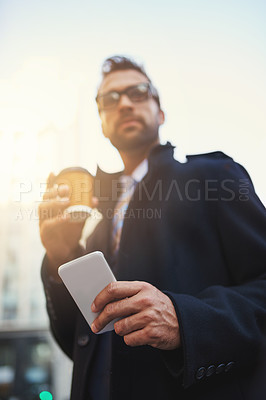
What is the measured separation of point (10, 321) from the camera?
78.2 ft

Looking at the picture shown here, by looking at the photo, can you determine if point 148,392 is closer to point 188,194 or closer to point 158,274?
point 158,274

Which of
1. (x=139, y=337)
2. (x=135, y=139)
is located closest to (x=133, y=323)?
(x=139, y=337)

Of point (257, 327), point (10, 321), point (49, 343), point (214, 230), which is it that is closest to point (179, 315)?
point (257, 327)

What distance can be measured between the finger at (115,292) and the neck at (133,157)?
1.11 m

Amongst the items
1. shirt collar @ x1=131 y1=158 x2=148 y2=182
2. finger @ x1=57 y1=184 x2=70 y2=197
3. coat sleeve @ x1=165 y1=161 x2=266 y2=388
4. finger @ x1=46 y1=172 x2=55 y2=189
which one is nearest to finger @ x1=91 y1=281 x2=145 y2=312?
coat sleeve @ x1=165 y1=161 x2=266 y2=388

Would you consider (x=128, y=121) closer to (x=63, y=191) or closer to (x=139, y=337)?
(x=63, y=191)

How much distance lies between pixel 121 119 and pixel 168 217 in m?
→ 0.77

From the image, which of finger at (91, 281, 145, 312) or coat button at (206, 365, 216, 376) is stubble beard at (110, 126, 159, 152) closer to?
finger at (91, 281, 145, 312)

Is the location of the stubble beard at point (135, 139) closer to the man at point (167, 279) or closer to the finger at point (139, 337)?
the man at point (167, 279)

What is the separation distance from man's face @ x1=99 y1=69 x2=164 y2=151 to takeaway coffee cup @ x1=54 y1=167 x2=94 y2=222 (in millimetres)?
322

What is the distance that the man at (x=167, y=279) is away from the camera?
34.9 inches

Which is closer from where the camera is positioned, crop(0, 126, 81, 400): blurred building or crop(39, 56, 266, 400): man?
crop(39, 56, 266, 400): man

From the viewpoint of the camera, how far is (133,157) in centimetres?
191

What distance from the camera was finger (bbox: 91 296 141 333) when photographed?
0.85m
